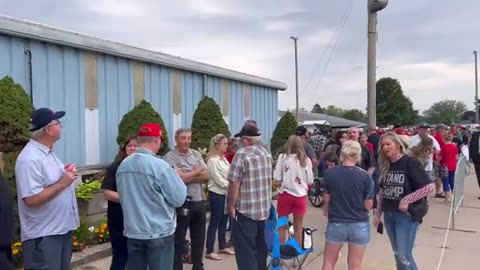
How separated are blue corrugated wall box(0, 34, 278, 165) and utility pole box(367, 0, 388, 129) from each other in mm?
4273

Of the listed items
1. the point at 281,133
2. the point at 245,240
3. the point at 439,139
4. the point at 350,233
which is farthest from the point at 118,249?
the point at 281,133

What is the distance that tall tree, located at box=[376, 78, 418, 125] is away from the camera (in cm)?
5750

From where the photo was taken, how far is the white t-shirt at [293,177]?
6.67 metres

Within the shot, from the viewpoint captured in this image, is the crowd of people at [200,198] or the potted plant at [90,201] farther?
the potted plant at [90,201]

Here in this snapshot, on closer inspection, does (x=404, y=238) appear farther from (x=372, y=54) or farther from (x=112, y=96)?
(x=372, y=54)

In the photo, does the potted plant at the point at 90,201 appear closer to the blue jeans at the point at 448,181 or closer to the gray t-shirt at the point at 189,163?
the gray t-shirt at the point at 189,163

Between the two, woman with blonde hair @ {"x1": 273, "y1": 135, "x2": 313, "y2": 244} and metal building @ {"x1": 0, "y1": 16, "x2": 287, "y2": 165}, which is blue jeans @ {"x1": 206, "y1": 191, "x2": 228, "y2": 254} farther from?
metal building @ {"x1": 0, "y1": 16, "x2": 287, "y2": 165}

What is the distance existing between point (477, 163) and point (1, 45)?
1053cm

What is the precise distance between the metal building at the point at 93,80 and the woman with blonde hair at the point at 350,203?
4.78 metres

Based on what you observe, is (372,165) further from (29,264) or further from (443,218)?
(29,264)

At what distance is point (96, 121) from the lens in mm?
8594

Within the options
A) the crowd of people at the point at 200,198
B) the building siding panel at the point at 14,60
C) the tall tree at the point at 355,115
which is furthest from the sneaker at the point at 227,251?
the tall tree at the point at 355,115

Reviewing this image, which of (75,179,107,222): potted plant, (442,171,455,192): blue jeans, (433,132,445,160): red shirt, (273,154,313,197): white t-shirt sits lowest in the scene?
(442,171,455,192): blue jeans

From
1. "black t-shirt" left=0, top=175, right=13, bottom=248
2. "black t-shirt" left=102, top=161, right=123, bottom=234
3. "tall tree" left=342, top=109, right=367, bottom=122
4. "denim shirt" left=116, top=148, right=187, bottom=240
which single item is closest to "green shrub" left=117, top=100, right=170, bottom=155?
"black t-shirt" left=102, top=161, right=123, bottom=234
